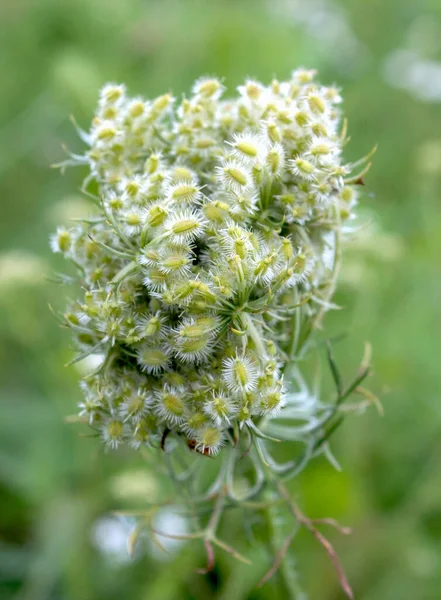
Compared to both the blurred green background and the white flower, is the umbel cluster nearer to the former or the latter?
the white flower

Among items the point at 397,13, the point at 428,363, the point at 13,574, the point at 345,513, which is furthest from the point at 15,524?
the point at 397,13

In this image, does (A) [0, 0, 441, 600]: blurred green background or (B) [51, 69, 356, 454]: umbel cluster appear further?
(A) [0, 0, 441, 600]: blurred green background

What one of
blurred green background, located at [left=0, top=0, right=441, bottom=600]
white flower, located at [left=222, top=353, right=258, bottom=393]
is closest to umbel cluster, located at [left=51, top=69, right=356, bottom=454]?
white flower, located at [left=222, top=353, right=258, bottom=393]

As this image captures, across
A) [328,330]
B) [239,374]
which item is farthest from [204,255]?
[328,330]

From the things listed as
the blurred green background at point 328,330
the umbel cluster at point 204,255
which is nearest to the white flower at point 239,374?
the umbel cluster at point 204,255

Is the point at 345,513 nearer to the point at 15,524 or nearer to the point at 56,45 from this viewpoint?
the point at 15,524

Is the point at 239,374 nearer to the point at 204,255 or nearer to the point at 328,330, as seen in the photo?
the point at 204,255
